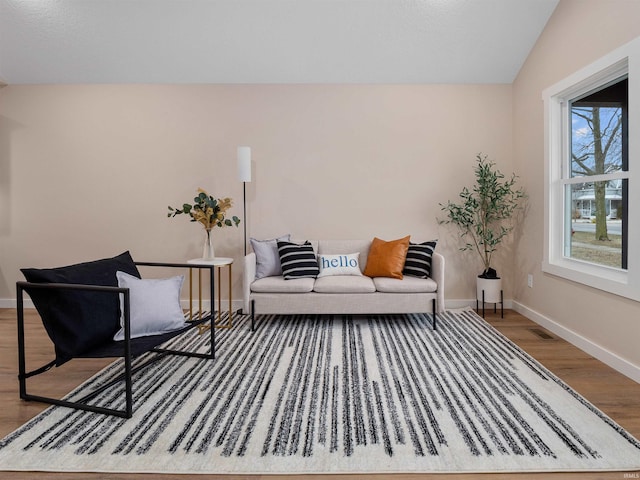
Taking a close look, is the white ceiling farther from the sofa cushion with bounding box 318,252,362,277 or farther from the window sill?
the window sill

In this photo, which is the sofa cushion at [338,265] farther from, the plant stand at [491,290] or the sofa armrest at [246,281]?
the plant stand at [491,290]

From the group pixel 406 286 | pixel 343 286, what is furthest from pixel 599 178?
pixel 343 286

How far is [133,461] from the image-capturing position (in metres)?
1.70

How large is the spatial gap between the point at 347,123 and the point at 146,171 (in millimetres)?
2389

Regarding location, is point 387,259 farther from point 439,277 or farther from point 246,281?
point 246,281

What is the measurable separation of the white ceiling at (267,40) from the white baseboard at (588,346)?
8.70 ft

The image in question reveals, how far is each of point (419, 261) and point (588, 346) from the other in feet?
5.00

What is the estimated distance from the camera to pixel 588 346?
300cm

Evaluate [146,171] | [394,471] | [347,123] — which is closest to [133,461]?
[394,471]

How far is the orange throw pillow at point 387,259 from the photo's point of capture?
12.6 ft

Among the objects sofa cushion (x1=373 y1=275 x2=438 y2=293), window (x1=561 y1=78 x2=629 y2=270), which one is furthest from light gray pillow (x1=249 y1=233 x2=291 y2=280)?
window (x1=561 y1=78 x2=629 y2=270)

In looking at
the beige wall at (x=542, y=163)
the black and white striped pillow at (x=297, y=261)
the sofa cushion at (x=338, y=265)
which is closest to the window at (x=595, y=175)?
the beige wall at (x=542, y=163)

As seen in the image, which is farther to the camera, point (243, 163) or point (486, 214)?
point (486, 214)

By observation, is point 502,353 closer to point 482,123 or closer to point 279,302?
point 279,302
